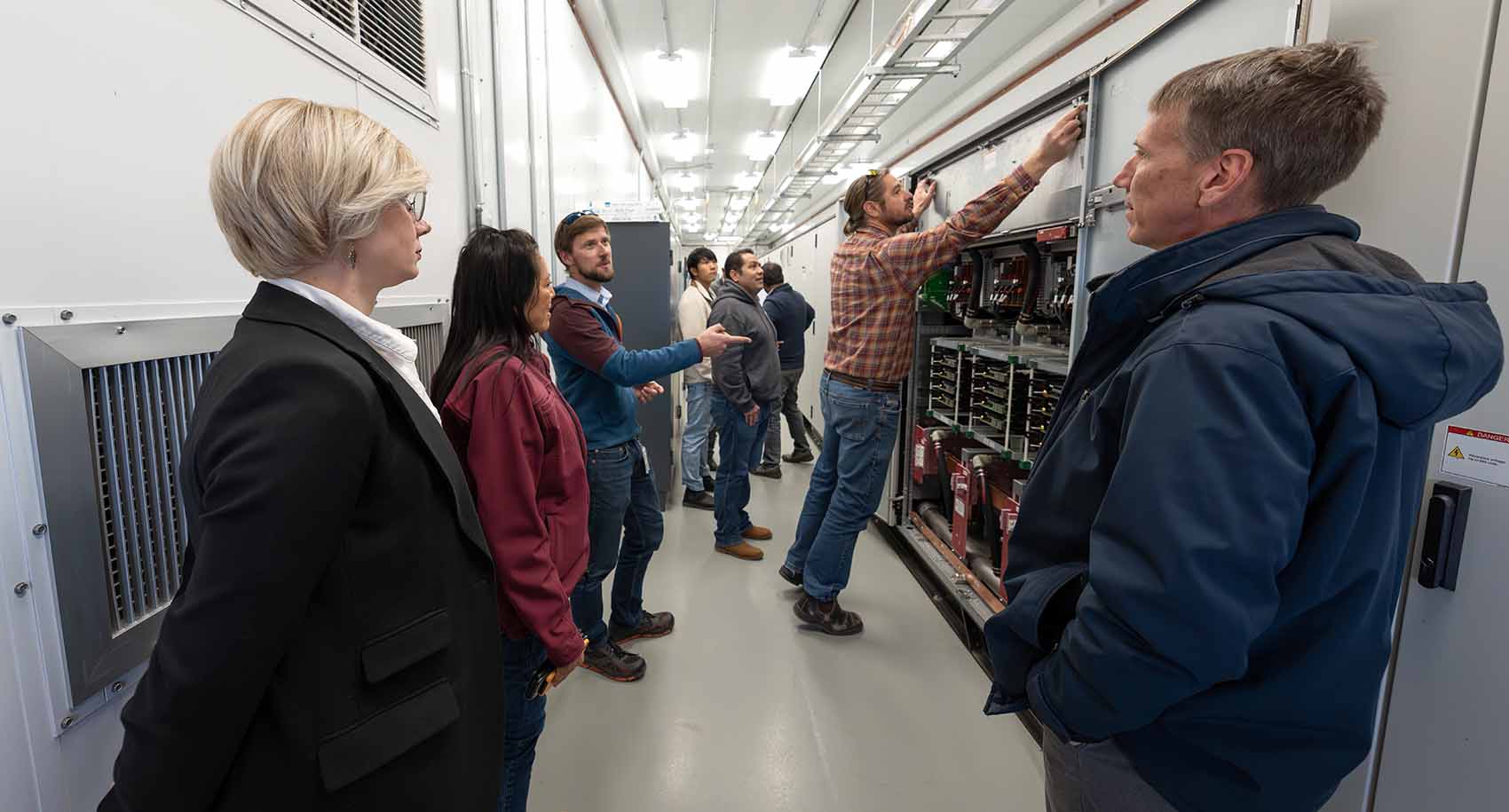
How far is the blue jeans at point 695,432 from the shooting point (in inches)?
175

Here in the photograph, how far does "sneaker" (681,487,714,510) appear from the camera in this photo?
4537mm

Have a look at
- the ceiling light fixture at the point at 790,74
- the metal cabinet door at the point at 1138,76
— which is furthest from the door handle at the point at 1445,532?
the ceiling light fixture at the point at 790,74

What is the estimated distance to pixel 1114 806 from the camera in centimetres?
96

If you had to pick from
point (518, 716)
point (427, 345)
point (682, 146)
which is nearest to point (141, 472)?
point (518, 716)

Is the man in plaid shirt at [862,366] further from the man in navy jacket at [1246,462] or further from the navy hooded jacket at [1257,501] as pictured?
the navy hooded jacket at [1257,501]

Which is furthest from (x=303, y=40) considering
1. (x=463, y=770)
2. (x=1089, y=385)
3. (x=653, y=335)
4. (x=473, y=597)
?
(x=653, y=335)

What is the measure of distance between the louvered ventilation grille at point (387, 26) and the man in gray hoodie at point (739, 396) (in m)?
1.99

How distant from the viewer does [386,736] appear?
801 millimetres

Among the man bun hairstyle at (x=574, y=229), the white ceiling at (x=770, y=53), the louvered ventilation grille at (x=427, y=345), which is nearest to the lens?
the louvered ventilation grille at (x=427, y=345)

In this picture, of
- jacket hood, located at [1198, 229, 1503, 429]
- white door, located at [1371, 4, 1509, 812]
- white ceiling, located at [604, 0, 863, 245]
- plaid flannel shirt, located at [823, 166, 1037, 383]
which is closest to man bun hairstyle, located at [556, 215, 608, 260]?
plaid flannel shirt, located at [823, 166, 1037, 383]

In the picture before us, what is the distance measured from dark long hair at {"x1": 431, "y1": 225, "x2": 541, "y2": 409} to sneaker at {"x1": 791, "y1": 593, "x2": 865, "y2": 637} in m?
1.98

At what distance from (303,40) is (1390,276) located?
6.28ft

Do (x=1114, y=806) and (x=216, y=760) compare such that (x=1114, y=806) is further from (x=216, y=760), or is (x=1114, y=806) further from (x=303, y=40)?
(x=303, y=40)

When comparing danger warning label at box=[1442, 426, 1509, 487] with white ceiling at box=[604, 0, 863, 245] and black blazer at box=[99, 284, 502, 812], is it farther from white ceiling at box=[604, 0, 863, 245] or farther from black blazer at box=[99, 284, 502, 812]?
white ceiling at box=[604, 0, 863, 245]
